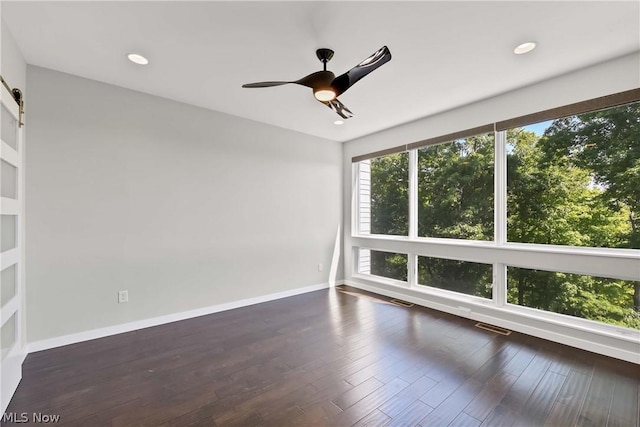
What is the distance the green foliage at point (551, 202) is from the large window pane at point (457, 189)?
13mm

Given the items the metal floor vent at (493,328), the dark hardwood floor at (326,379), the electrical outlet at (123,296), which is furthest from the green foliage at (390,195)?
the electrical outlet at (123,296)

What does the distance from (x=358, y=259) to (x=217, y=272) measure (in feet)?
8.48

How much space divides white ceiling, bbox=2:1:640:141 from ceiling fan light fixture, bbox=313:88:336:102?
0.41 m

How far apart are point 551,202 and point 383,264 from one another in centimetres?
251

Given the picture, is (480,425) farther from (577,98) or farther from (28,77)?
(28,77)

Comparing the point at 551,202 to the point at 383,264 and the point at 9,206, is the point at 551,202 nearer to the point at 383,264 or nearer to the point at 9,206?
the point at 383,264

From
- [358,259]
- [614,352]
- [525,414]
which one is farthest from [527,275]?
[358,259]

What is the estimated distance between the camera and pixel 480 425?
1.81 metres

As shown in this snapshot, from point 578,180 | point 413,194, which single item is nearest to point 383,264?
point 413,194

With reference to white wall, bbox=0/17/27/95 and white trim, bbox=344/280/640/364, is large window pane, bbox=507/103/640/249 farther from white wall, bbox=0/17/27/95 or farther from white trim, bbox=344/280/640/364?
white wall, bbox=0/17/27/95

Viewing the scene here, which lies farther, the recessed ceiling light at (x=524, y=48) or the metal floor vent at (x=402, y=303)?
the metal floor vent at (x=402, y=303)

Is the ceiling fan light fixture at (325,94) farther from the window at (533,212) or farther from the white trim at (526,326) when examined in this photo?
the white trim at (526,326)

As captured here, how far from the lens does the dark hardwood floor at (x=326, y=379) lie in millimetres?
1895

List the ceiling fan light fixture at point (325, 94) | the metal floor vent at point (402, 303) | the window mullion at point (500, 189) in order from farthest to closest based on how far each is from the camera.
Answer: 1. the metal floor vent at point (402, 303)
2. the window mullion at point (500, 189)
3. the ceiling fan light fixture at point (325, 94)
